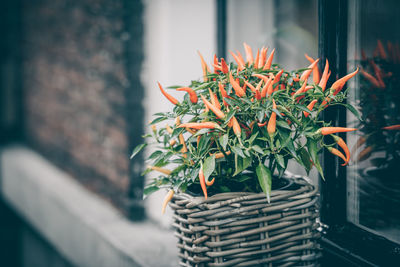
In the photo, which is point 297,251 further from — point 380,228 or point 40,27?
point 40,27

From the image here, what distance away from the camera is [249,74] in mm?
1306

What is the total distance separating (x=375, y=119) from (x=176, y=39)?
4.65ft

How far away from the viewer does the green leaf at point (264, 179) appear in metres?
1.19

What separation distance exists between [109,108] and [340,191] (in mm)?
1950

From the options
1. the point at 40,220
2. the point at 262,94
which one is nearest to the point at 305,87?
the point at 262,94

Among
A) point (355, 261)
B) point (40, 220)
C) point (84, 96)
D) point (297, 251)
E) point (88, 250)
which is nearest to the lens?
point (297, 251)

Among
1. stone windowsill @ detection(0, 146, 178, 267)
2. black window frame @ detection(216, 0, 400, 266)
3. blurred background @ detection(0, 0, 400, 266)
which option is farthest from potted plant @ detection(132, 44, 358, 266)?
stone windowsill @ detection(0, 146, 178, 267)

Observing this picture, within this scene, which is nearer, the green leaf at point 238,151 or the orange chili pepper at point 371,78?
the green leaf at point 238,151

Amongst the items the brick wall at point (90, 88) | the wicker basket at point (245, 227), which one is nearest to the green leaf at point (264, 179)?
the wicker basket at point (245, 227)

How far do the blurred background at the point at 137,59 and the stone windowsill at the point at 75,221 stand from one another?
0.30 feet

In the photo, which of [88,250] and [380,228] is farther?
[88,250]

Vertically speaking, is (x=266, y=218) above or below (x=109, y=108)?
below

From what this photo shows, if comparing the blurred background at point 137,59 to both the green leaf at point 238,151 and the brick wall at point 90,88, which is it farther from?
the green leaf at point 238,151

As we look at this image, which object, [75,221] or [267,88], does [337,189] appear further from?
[75,221]
